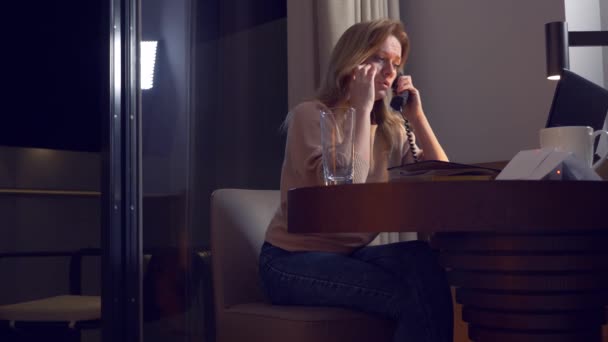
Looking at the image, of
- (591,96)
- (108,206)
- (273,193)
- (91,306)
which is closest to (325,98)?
(273,193)

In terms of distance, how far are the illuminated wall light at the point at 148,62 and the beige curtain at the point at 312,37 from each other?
561mm

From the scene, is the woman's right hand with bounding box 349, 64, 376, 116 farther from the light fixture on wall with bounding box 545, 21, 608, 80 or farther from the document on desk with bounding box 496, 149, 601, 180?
the document on desk with bounding box 496, 149, 601, 180

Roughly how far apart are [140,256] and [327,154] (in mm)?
1293

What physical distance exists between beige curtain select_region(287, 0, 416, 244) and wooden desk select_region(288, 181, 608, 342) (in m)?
1.69

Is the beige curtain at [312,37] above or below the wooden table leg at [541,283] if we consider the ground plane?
above

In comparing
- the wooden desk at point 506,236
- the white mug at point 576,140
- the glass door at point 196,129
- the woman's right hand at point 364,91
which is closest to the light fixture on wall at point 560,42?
the white mug at point 576,140

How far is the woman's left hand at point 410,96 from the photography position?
1968mm

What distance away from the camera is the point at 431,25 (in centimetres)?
299

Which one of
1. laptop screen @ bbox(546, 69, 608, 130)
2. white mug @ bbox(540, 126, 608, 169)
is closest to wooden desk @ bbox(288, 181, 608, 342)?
white mug @ bbox(540, 126, 608, 169)

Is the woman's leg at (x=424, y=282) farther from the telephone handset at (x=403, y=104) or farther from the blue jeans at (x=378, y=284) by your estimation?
the telephone handset at (x=403, y=104)

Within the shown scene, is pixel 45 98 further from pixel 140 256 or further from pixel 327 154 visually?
pixel 327 154

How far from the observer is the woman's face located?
1756 mm

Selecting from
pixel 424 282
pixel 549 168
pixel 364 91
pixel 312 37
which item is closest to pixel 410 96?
pixel 364 91

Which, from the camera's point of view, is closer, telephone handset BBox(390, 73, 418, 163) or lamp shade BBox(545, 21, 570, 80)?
lamp shade BBox(545, 21, 570, 80)
